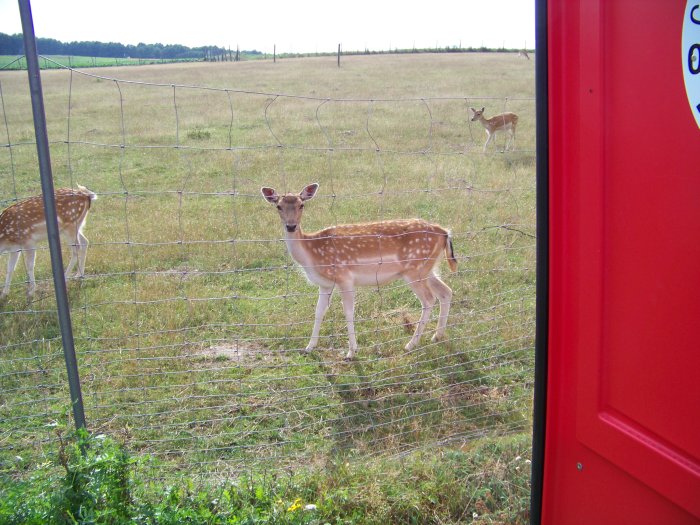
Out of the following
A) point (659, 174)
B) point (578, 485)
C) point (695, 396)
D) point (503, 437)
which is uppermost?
point (659, 174)

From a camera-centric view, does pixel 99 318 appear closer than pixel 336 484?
No

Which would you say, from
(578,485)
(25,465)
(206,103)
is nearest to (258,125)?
(206,103)

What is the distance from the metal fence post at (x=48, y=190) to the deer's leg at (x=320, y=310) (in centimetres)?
248

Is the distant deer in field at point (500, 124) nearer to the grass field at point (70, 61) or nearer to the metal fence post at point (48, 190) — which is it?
the grass field at point (70, 61)

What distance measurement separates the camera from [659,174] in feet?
5.73

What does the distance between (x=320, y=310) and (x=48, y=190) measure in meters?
2.97

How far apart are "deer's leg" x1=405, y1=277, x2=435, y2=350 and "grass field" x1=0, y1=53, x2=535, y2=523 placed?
0.12 metres

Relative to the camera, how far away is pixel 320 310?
591cm

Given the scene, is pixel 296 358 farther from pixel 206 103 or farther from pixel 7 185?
pixel 206 103

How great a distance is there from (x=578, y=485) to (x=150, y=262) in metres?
6.23

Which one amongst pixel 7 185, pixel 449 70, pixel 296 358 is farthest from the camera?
pixel 449 70

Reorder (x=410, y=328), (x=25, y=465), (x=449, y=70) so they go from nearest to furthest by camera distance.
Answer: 1. (x=25, y=465)
2. (x=410, y=328)
3. (x=449, y=70)

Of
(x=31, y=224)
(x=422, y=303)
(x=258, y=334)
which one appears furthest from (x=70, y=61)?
(x=422, y=303)

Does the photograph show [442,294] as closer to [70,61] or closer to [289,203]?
[289,203]
